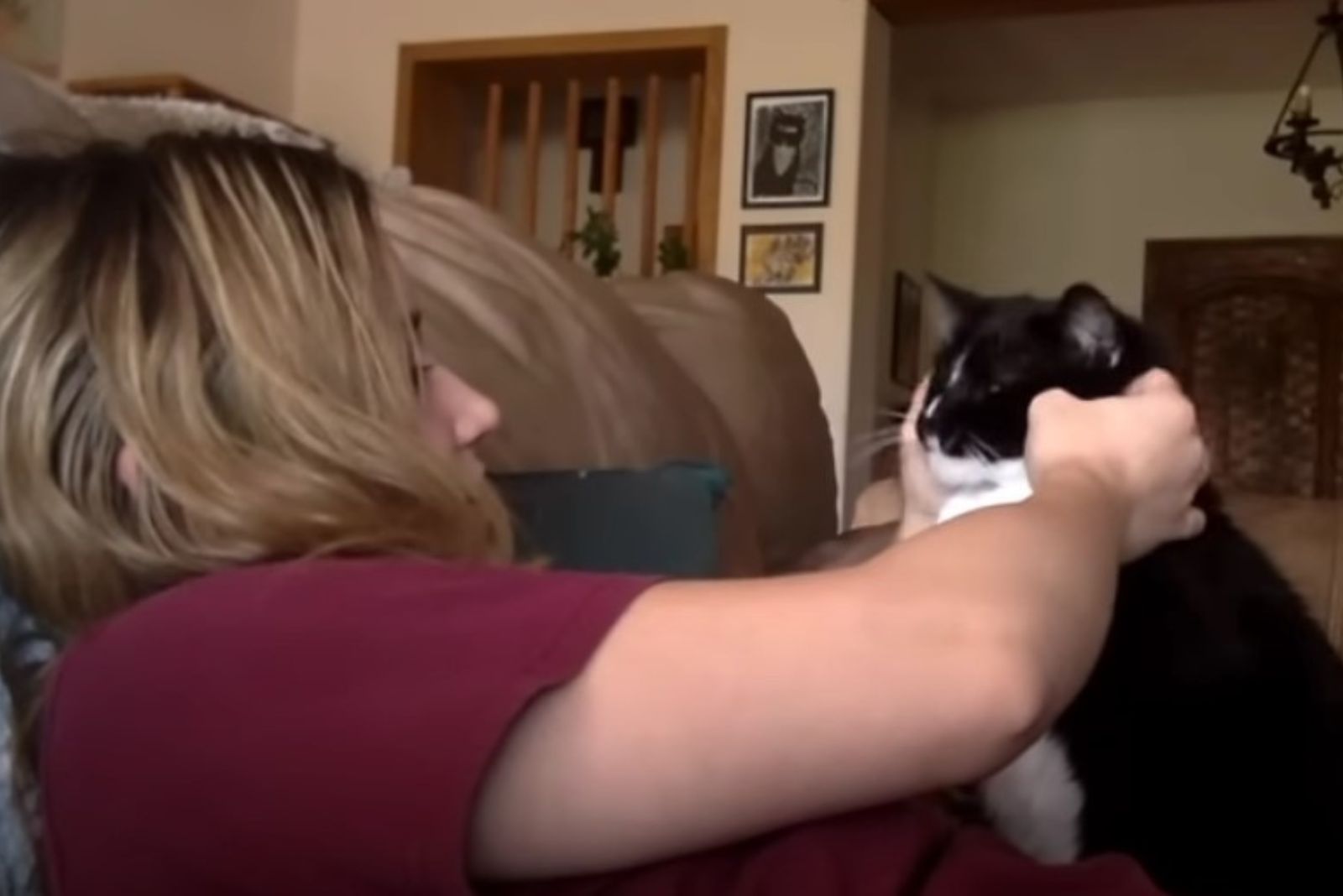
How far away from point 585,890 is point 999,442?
0.79m

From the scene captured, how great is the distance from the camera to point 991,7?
13.6ft

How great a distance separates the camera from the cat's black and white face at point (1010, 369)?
4.33ft

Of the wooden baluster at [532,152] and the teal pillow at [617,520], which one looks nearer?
the teal pillow at [617,520]

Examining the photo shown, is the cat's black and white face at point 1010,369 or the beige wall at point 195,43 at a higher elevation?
the beige wall at point 195,43

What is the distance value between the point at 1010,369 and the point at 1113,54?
403 cm

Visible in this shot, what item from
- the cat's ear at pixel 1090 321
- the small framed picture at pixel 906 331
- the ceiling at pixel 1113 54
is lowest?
the cat's ear at pixel 1090 321

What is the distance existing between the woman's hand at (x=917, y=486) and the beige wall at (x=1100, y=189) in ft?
13.6

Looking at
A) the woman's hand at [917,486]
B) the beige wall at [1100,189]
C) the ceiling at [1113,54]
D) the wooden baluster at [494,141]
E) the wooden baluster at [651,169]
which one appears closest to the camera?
the woman's hand at [917,486]

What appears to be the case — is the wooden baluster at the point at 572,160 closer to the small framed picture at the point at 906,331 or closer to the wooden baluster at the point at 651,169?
the wooden baluster at the point at 651,169

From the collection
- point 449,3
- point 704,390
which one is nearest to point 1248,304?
point 449,3

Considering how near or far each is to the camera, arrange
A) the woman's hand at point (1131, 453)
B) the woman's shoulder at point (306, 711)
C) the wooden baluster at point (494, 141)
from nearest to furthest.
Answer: the woman's shoulder at point (306, 711), the woman's hand at point (1131, 453), the wooden baluster at point (494, 141)

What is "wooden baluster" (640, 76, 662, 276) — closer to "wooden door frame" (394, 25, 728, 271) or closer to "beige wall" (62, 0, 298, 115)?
"wooden door frame" (394, 25, 728, 271)

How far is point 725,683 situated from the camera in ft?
2.05

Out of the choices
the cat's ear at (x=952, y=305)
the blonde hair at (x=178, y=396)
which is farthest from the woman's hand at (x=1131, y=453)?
the cat's ear at (x=952, y=305)
